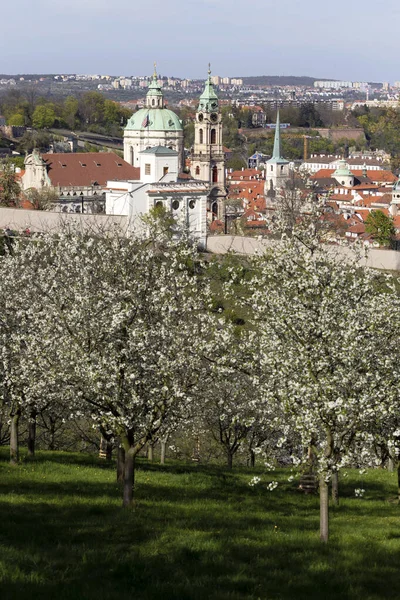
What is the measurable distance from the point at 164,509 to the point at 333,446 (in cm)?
340

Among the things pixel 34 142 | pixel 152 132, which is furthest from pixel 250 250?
pixel 34 142

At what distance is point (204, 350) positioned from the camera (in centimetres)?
1566

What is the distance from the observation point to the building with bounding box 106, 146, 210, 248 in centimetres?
6493

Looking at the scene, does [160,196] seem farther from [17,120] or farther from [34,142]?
[17,120]

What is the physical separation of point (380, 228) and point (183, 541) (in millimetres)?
62265

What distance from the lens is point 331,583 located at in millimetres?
12109

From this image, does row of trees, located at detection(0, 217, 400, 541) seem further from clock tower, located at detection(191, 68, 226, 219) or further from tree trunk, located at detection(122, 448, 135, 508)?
clock tower, located at detection(191, 68, 226, 219)

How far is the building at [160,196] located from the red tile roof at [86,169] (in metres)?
15.0

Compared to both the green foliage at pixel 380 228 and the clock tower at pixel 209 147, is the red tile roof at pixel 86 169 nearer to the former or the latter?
the clock tower at pixel 209 147

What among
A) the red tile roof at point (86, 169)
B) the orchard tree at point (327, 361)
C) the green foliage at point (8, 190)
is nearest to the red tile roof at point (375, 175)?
the red tile roof at point (86, 169)

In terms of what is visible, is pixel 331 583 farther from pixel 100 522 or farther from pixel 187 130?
pixel 187 130

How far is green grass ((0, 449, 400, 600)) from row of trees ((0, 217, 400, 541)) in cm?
93

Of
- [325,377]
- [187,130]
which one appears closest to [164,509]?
[325,377]

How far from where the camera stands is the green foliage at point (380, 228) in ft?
232
